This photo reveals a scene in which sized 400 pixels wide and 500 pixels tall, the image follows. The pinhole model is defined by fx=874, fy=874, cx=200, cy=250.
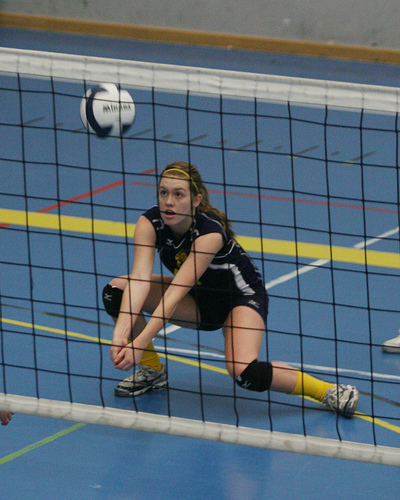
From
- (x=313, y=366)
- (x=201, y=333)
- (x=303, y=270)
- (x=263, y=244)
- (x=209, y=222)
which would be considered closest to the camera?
(x=209, y=222)

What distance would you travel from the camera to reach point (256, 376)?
377 centimetres

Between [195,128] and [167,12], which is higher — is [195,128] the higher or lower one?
the lower one

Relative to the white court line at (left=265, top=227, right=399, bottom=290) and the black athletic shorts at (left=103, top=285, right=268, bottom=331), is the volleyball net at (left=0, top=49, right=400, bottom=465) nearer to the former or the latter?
the white court line at (left=265, top=227, right=399, bottom=290)

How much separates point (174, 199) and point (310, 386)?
1.05m

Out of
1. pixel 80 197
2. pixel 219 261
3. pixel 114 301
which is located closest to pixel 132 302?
pixel 114 301

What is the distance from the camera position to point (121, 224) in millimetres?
6328

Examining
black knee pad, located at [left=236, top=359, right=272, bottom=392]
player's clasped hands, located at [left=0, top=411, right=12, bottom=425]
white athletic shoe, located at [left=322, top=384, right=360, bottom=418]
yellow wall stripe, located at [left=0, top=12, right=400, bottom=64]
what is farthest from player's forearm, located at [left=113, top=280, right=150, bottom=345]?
yellow wall stripe, located at [left=0, top=12, right=400, bottom=64]

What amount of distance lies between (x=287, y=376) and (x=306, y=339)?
0.89 metres

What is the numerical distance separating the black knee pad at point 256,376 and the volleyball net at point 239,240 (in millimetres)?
133

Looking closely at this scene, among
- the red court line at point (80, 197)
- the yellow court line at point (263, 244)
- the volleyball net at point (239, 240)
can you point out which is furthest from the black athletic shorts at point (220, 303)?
the red court line at point (80, 197)

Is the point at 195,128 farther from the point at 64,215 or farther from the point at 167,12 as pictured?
the point at 167,12

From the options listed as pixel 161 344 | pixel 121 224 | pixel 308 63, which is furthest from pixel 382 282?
pixel 308 63

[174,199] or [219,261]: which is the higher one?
[174,199]

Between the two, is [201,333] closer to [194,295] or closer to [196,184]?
[194,295]
